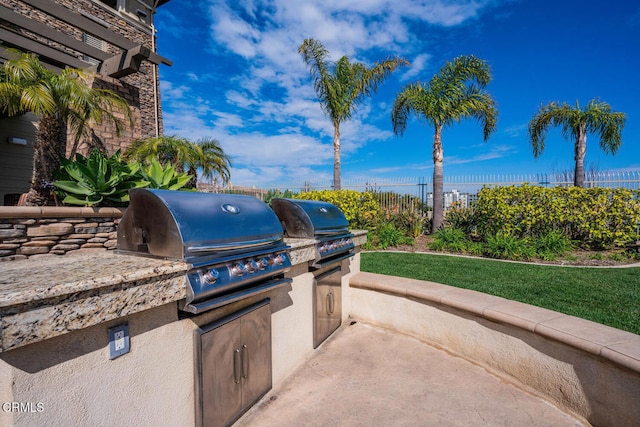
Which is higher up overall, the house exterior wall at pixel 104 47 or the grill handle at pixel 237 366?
the house exterior wall at pixel 104 47

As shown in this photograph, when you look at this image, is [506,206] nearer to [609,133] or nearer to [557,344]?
[609,133]

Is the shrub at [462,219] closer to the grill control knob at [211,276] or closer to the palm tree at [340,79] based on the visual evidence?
the palm tree at [340,79]

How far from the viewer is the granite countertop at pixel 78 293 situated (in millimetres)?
1210

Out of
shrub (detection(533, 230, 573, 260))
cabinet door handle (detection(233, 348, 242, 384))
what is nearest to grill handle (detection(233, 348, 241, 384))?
cabinet door handle (detection(233, 348, 242, 384))

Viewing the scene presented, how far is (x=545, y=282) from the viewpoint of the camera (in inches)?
201

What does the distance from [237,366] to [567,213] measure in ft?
31.9

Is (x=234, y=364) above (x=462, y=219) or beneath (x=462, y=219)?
beneath

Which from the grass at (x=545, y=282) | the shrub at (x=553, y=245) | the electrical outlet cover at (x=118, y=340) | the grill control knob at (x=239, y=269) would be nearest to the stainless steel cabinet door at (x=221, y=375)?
the grill control knob at (x=239, y=269)

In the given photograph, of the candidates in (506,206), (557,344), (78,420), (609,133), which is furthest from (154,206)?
(609,133)

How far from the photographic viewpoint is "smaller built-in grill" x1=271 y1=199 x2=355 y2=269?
11.9 feet

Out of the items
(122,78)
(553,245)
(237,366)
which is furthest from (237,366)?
(122,78)

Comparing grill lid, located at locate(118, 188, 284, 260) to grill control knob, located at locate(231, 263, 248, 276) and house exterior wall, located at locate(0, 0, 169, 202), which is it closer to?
grill control knob, located at locate(231, 263, 248, 276)

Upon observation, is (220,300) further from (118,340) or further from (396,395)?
(396,395)

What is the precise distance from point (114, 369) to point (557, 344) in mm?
3201
